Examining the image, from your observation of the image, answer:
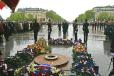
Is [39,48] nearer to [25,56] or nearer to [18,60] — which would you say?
[25,56]

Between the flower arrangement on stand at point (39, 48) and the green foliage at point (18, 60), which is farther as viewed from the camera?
the flower arrangement on stand at point (39, 48)

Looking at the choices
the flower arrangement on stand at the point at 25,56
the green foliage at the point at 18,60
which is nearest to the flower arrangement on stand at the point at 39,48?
the flower arrangement on stand at the point at 25,56

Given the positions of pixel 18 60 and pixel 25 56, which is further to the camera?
pixel 25 56

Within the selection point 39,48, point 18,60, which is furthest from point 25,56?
point 39,48

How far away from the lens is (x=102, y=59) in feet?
→ 57.5

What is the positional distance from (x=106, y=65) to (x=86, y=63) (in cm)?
382

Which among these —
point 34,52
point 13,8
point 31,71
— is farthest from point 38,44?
point 13,8

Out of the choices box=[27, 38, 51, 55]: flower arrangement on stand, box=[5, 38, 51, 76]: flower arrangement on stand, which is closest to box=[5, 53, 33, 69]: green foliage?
box=[5, 38, 51, 76]: flower arrangement on stand

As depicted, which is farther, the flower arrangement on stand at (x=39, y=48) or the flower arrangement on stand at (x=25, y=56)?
the flower arrangement on stand at (x=39, y=48)

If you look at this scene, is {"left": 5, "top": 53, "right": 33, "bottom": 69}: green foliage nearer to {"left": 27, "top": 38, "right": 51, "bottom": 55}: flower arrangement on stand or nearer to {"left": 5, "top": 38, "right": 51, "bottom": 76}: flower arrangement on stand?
{"left": 5, "top": 38, "right": 51, "bottom": 76}: flower arrangement on stand

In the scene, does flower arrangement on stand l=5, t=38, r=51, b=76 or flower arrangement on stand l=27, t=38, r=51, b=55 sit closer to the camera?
flower arrangement on stand l=5, t=38, r=51, b=76

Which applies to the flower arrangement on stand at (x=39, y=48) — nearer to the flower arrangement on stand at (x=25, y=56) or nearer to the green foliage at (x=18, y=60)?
the flower arrangement on stand at (x=25, y=56)

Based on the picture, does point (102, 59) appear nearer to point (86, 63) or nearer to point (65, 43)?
point (86, 63)

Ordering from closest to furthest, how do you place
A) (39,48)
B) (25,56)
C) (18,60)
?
(18,60)
(25,56)
(39,48)
